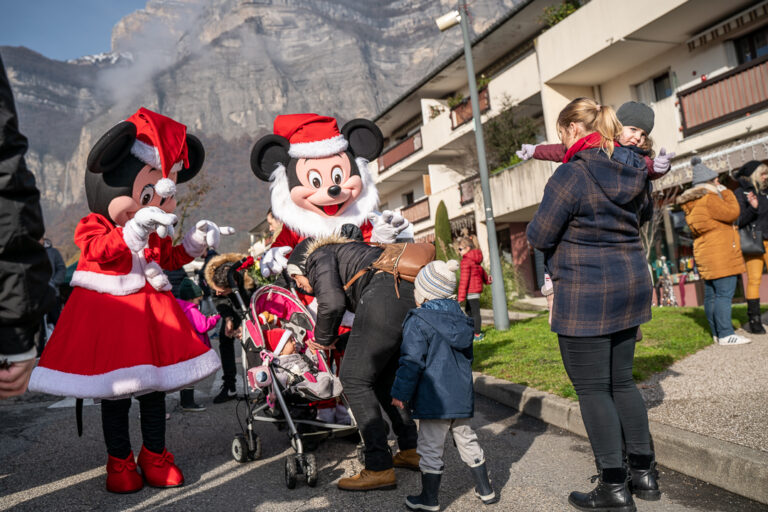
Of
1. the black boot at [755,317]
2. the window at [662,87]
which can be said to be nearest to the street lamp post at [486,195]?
the black boot at [755,317]

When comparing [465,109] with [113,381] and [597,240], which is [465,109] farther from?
[113,381]

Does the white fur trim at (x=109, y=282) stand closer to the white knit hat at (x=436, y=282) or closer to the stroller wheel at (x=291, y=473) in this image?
the stroller wheel at (x=291, y=473)

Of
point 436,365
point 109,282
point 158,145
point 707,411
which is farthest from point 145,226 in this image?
point 707,411

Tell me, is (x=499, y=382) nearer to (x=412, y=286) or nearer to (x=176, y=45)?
(x=412, y=286)

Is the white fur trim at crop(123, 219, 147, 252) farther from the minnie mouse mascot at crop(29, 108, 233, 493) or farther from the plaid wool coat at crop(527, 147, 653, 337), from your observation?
the plaid wool coat at crop(527, 147, 653, 337)

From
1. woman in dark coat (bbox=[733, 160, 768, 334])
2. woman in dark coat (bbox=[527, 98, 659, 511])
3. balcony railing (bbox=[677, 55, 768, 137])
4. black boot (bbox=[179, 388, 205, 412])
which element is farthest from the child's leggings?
balcony railing (bbox=[677, 55, 768, 137])

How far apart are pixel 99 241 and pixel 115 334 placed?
0.57 meters

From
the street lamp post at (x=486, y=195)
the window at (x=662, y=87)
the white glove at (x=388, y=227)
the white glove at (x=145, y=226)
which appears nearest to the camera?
the white glove at (x=145, y=226)

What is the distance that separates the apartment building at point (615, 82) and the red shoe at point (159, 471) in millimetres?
12796

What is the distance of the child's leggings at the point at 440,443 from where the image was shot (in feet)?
9.82

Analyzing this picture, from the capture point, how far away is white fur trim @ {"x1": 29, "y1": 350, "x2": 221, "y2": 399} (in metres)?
3.39

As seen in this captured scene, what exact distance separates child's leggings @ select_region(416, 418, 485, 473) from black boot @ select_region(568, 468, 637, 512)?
1.83 ft

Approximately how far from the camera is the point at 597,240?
2867 mm

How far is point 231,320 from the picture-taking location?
6082 mm
